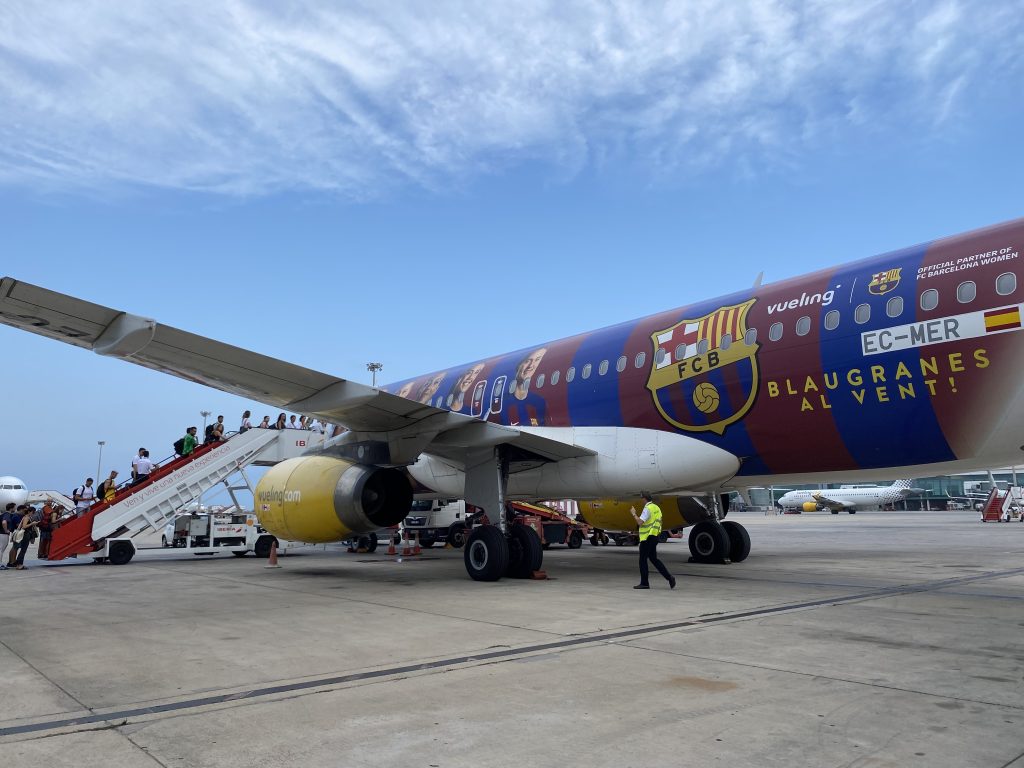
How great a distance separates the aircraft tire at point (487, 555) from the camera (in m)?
10.5

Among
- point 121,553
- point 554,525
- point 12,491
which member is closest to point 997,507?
point 554,525

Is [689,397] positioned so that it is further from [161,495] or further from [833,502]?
[833,502]

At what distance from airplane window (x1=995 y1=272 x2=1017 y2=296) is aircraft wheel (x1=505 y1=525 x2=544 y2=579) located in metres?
6.57

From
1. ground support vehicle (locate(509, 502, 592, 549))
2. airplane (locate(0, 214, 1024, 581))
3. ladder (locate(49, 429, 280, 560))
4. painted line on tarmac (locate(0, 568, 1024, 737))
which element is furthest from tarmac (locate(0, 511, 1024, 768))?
ground support vehicle (locate(509, 502, 592, 549))

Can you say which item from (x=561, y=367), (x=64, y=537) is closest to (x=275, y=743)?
(x=561, y=367)

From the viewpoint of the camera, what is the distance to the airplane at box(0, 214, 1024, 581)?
7.70 meters

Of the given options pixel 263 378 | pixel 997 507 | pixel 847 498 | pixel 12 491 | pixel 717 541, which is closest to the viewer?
pixel 263 378

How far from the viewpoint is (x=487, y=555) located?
10.6m

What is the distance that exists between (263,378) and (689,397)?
220 inches

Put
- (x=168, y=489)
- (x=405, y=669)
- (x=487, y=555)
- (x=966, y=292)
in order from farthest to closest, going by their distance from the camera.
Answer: (x=168, y=489), (x=487, y=555), (x=966, y=292), (x=405, y=669)

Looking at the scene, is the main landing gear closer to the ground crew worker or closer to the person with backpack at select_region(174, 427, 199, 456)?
the ground crew worker

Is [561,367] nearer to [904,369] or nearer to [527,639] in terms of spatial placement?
[904,369]

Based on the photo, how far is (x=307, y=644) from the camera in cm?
606

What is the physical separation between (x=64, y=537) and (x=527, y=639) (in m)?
13.7
